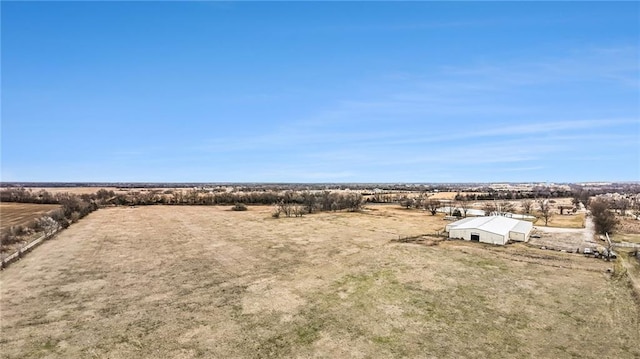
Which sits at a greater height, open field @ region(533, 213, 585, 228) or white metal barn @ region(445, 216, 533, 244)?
white metal barn @ region(445, 216, 533, 244)

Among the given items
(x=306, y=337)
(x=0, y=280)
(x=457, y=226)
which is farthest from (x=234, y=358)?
(x=457, y=226)

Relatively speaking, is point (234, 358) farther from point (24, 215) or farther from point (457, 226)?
point (24, 215)

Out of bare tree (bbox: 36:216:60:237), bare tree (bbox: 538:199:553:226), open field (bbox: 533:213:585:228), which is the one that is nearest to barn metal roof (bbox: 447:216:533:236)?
open field (bbox: 533:213:585:228)

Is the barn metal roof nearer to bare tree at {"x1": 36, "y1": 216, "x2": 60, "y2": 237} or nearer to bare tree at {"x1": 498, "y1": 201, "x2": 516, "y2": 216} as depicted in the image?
bare tree at {"x1": 498, "y1": 201, "x2": 516, "y2": 216}

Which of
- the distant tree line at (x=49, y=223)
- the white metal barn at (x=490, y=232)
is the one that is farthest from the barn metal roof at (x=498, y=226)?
the distant tree line at (x=49, y=223)

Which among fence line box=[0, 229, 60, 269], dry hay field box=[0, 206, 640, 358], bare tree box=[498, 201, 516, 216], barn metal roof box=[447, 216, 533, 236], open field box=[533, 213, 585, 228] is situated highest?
barn metal roof box=[447, 216, 533, 236]

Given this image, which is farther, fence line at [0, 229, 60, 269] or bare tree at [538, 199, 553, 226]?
bare tree at [538, 199, 553, 226]

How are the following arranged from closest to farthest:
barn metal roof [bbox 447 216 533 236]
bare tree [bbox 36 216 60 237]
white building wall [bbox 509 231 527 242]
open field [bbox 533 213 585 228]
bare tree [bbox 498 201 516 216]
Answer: barn metal roof [bbox 447 216 533 236] → white building wall [bbox 509 231 527 242] → bare tree [bbox 36 216 60 237] → open field [bbox 533 213 585 228] → bare tree [bbox 498 201 516 216]

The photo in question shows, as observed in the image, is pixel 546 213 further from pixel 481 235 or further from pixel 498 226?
pixel 481 235

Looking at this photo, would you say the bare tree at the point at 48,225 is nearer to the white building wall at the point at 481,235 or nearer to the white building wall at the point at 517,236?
the white building wall at the point at 481,235
